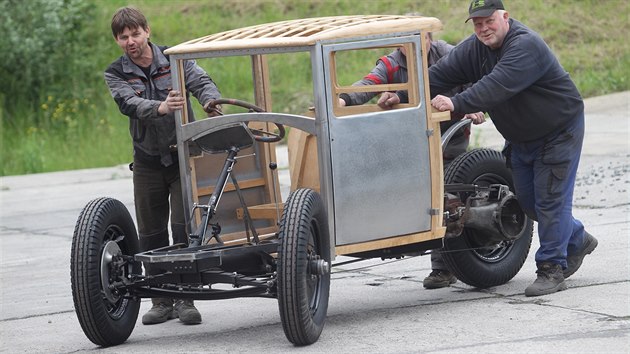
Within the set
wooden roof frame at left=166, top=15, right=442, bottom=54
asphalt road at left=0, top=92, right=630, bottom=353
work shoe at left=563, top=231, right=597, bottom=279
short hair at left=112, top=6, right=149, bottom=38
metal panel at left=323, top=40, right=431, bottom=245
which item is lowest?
asphalt road at left=0, top=92, right=630, bottom=353

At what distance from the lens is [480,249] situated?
7.23m

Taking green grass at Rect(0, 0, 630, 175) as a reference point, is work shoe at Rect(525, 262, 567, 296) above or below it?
below

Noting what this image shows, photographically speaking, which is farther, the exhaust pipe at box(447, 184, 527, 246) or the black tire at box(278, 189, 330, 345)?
the exhaust pipe at box(447, 184, 527, 246)

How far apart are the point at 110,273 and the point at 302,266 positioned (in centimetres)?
116

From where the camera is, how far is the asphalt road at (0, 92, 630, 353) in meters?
5.87

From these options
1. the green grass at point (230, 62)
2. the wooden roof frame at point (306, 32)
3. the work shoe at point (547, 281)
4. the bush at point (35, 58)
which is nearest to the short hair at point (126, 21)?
the wooden roof frame at point (306, 32)

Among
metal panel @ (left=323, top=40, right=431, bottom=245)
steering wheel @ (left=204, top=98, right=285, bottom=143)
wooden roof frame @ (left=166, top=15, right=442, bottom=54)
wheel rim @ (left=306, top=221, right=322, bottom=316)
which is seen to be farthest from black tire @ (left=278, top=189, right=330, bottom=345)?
wooden roof frame @ (left=166, top=15, right=442, bottom=54)

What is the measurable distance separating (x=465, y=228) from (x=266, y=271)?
154cm

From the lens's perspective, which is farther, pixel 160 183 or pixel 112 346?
pixel 160 183

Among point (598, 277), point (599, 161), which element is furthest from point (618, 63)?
point (598, 277)

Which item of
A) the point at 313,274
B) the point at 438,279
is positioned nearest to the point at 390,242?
the point at 313,274

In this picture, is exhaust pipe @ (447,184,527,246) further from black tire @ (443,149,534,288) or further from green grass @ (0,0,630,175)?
green grass @ (0,0,630,175)

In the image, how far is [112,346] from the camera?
629 cm

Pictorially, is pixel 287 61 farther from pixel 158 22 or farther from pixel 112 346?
pixel 112 346
